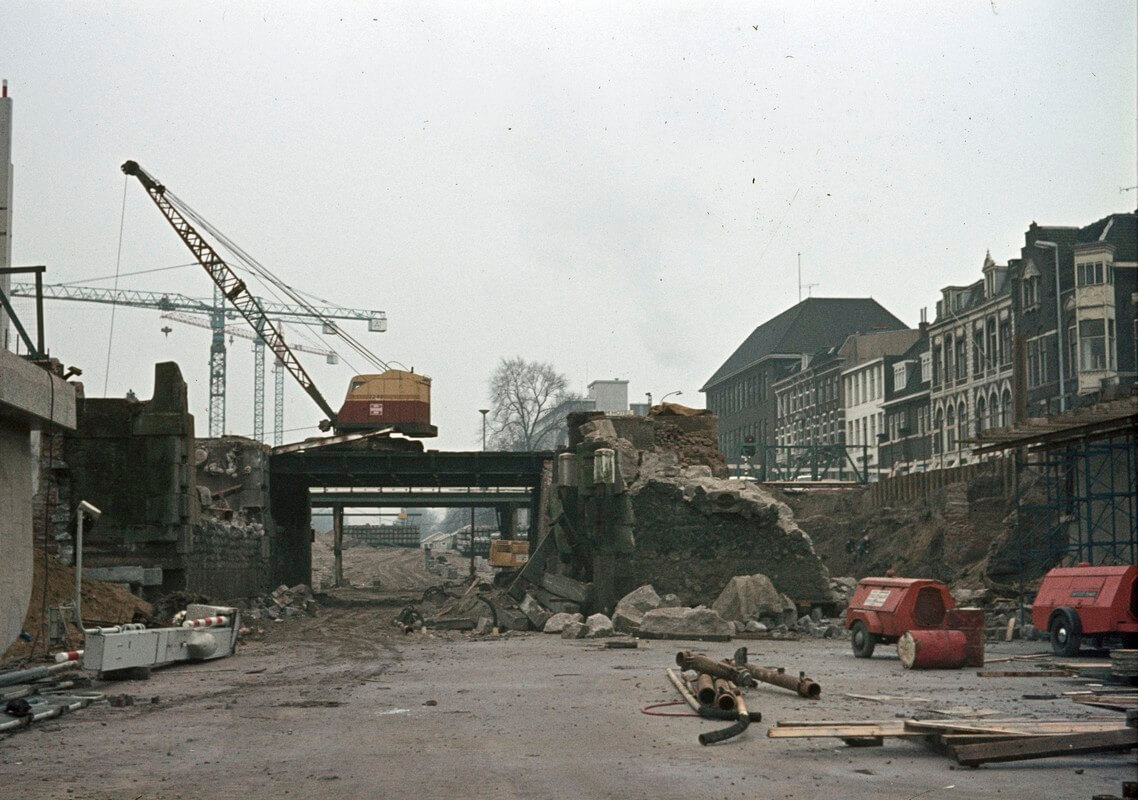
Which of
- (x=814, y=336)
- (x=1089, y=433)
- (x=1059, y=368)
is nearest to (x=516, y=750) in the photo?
(x=1089, y=433)

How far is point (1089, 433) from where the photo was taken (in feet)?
95.6

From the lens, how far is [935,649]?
2011cm

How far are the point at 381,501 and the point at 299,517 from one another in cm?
1697

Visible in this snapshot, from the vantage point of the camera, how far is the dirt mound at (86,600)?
22.7m

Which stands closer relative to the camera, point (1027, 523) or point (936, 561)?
point (1027, 523)

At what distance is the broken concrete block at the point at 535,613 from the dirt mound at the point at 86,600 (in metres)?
9.08

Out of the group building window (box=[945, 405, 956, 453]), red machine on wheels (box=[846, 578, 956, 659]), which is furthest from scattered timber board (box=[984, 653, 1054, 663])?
building window (box=[945, 405, 956, 453])

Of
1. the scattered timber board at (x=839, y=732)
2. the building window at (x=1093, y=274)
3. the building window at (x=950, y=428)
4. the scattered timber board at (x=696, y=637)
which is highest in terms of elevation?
the building window at (x=1093, y=274)

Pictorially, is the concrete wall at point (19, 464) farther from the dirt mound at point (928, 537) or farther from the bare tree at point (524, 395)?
the bare tree at point (524, 395)

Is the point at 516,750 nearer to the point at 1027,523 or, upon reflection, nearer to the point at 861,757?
the point at 861,757

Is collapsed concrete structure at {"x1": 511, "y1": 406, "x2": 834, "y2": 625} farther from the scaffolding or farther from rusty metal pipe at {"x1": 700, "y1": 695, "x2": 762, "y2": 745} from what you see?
rusty metal pipe at {"x1": 700, "y1": 695, "x2": 762, "y2": 745}

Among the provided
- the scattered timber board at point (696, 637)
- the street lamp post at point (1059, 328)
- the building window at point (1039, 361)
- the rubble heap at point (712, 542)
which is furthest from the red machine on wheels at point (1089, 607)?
the building window at point (1039, 361)

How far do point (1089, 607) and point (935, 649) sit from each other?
3.28m

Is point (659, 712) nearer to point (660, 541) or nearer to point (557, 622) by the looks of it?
point (557, 622)
